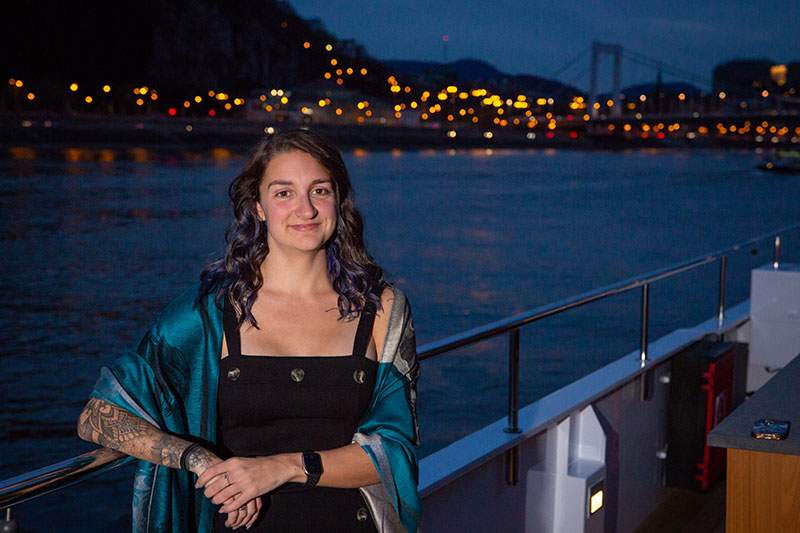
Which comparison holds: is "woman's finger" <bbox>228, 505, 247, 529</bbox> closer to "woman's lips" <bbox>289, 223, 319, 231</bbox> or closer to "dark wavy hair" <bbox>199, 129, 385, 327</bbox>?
"dark wavy hair" <bbox>199, 129, 385, 327</bbox>

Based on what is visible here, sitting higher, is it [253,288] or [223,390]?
[253,288]

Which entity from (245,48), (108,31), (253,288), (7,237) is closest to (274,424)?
(253,288)

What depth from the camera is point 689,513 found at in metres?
3.53

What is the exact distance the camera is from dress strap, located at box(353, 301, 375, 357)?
58.7 inches

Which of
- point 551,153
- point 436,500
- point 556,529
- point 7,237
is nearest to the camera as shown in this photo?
point 436,500

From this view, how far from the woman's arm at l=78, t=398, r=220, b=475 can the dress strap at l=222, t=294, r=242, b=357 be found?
0.47 feet

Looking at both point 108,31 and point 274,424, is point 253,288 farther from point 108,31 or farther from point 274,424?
point 108,31

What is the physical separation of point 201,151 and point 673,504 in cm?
7573

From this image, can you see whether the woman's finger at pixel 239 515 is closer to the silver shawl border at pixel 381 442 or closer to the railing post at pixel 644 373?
the silver shawl border at pixel 381 442

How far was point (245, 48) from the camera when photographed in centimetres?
10400

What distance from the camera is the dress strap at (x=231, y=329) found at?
4.75ft

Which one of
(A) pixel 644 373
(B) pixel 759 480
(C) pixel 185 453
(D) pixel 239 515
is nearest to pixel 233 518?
(D) pixel 239 515

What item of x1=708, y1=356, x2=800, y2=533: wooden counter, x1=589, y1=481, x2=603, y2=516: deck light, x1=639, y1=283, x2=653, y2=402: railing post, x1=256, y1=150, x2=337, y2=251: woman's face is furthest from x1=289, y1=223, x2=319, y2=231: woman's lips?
x1=639, y1=283, x2=653, y2=402: railing post

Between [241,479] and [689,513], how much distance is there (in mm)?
2506
